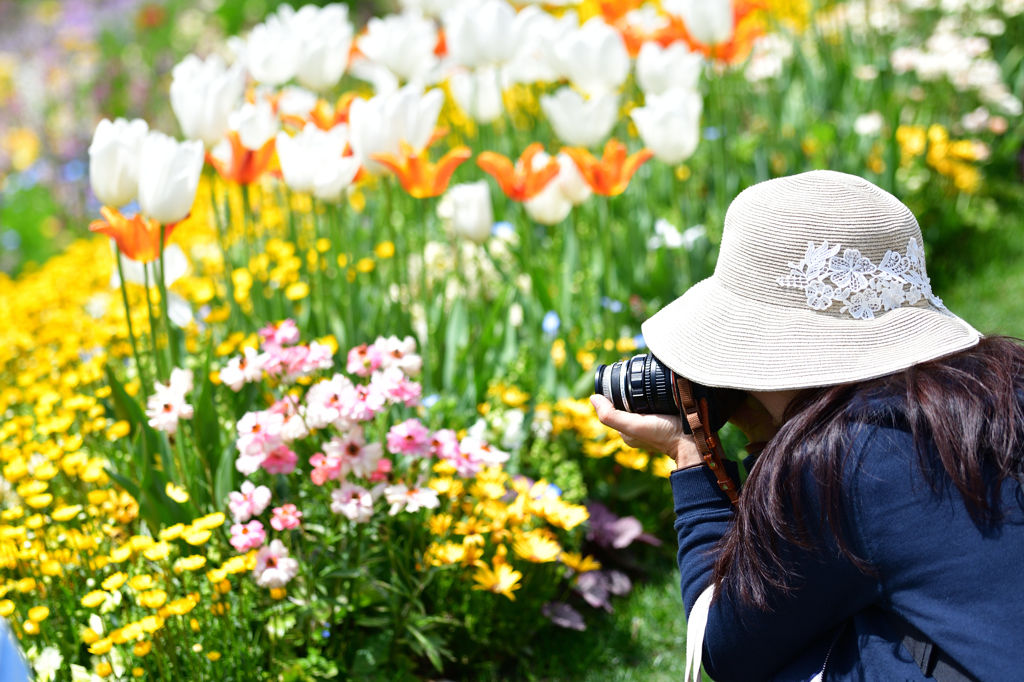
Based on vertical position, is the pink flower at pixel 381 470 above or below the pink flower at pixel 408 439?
below

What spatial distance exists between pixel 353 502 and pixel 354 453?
94mm

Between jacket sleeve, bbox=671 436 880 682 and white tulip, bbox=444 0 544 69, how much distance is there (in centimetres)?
191

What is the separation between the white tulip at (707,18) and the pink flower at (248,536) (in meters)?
2.20

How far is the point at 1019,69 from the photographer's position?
4.44 m

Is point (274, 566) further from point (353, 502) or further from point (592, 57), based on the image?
point (592, 57)

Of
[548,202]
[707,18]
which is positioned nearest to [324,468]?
[548,202]

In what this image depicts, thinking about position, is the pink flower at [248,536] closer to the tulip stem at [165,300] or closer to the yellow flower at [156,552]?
the yellow flower at [156,552]

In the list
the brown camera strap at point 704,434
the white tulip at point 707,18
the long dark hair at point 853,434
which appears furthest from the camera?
the white tulip at point 707,18

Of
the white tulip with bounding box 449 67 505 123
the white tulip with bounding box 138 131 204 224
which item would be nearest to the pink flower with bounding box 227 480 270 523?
the white tulip with bounding box 138 131 204 224

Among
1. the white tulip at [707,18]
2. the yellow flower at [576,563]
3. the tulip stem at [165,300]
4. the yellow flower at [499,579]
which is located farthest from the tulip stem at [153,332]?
the white tulip at [707,18]

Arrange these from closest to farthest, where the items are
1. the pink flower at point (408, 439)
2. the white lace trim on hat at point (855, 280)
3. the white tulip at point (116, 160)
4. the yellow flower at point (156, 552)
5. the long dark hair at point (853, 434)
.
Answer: the long dark hair at point (853, 434) < the white lace trim on hat at point (855, 280) < the yellow flower at point (156, 552) < the pink flower at point (408, 439) < the white tulip at point (116, 160)

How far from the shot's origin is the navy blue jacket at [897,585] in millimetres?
1118

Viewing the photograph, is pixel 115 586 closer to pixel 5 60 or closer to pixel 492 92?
pixel 492 92

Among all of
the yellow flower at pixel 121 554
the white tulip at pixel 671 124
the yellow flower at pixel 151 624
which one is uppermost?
the white tulip at pixel 671 124
